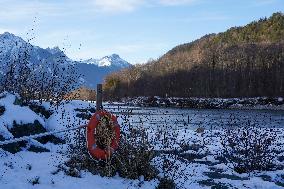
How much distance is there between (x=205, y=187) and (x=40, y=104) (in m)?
6.55

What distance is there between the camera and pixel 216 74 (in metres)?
→ 119

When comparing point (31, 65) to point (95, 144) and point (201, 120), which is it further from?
point (201, 120)

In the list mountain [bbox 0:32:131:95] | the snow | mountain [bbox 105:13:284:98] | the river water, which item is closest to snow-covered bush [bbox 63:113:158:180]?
the river water

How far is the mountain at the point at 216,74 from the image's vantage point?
107 m

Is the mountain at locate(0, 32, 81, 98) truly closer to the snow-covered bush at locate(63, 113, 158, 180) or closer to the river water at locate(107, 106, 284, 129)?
the river water at locate(107, 106, 284, 129)

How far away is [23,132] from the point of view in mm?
11070

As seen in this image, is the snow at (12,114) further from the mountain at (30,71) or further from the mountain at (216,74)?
the mountain at (216,74)

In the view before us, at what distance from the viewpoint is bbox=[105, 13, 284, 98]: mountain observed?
107250 mm

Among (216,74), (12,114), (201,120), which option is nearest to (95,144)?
(12,114)

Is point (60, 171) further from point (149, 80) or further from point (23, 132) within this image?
point (149, 80)

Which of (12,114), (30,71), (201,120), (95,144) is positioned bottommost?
(201,120)

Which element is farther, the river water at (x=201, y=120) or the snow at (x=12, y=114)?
the river water at (x=201, y=120)

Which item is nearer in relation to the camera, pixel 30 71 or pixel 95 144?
pixel 95 144

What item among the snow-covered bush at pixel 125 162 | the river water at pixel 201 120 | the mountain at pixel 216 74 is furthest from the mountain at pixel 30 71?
the mountain at pixel 216 74
